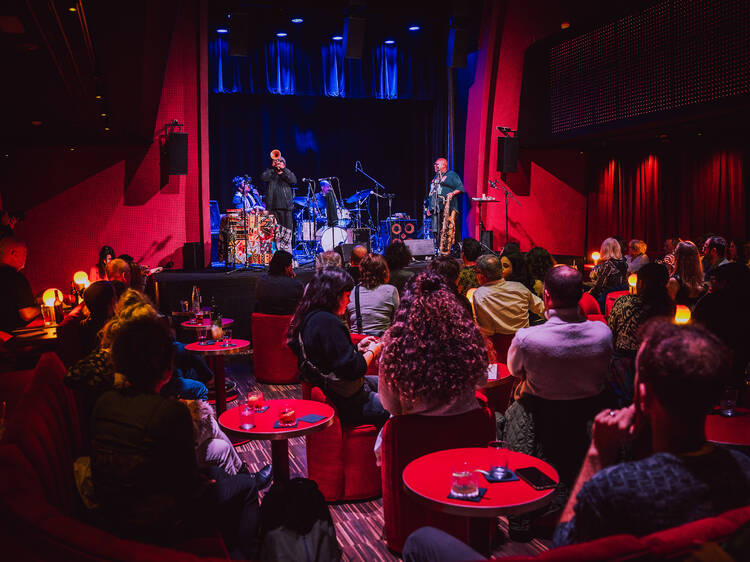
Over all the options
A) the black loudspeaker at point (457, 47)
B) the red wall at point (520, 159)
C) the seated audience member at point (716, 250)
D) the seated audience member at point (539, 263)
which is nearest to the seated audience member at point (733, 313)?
the seated audience member at point (539, 263)

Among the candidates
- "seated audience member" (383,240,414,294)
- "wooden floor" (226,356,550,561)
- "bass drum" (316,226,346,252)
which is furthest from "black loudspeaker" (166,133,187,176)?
"wooden floor" (226,356,550,561)

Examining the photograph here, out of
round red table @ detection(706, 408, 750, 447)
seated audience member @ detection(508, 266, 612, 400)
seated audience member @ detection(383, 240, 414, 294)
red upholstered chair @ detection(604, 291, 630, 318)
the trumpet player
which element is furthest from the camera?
the trumpet player

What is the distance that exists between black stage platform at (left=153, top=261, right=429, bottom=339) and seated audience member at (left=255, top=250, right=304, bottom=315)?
7.13ft

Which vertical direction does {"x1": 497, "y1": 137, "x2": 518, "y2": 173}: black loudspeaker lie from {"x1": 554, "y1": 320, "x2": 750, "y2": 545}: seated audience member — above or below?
above

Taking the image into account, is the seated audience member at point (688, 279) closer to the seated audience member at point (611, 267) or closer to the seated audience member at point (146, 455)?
the seated audience member at point (611, 267)

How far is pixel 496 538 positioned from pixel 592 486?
6.36ft

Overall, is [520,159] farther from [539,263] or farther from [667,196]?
[539,263]

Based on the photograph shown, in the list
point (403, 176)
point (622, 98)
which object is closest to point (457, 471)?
point (622, 98)

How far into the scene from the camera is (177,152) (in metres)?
9.42

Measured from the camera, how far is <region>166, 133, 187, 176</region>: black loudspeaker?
939cm

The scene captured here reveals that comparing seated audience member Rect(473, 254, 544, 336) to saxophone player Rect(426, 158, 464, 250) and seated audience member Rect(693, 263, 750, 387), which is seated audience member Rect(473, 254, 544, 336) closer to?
seated audience member Rect(693, 263, 750, 387)

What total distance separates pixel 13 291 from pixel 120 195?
5.62 metres

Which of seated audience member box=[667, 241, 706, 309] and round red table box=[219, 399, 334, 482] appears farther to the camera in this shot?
seated audience member box=[667, 241, 706, 309]

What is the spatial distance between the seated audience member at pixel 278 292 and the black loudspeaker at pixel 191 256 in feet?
14.2
